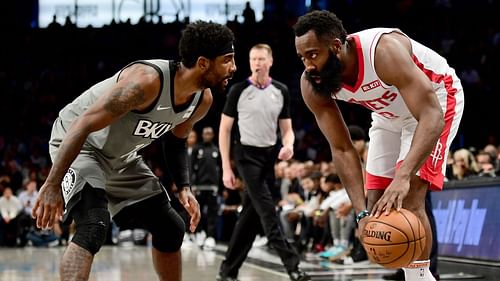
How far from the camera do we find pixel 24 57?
19484 mm

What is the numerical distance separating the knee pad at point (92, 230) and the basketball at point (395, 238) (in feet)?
3.94

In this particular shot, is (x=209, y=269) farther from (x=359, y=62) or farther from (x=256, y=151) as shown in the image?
(x=359, y=62)

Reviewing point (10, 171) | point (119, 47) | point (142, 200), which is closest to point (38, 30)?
point (119, 47)

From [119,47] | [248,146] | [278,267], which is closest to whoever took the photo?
[248,146]

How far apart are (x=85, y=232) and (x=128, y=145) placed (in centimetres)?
55

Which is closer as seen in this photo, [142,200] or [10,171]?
[142,200]

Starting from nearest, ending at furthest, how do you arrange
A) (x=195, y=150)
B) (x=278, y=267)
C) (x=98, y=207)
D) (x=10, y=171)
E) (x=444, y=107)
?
(x=98, y=207)
(x=444, y=107)
(x=278, y=267)
(x=195, y=150)
(x=10, y=171)

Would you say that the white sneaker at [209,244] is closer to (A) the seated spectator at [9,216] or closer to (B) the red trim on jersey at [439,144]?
(A) the seated spectator at [9,216]

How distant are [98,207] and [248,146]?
2810mm

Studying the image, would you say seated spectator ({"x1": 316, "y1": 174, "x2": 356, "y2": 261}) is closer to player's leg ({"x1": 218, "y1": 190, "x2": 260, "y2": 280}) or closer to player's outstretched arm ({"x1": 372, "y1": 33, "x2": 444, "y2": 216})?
player's leg ({"x1": 218, "y1": 190, "x2": 260, "y2": 280})

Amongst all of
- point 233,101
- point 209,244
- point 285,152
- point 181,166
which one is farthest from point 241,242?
point 209,244

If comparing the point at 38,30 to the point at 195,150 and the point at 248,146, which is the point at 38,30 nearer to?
the point at 195,150

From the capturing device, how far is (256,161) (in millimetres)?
6363

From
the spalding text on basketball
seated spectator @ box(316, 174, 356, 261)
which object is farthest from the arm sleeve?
the spalding text on basketball
